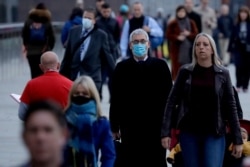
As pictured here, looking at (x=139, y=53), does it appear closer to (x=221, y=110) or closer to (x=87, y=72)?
(x=221, y=110)

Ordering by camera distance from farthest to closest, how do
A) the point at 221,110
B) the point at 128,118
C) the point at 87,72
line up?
the point at 87,72, the point at 128,118, the point at 221,110

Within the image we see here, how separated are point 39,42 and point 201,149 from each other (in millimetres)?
9302

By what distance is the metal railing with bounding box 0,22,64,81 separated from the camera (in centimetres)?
2514

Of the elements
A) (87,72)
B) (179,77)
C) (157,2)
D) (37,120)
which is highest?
(37,120)

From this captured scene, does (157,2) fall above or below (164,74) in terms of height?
below

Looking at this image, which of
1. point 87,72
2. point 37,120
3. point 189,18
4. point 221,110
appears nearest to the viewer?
point 37,120

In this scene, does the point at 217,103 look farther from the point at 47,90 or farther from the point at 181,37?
the point at 181,37

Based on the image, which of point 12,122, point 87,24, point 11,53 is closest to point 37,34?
point 12,122

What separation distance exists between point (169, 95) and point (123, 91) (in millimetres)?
652

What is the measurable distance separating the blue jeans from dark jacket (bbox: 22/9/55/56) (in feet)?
30.0

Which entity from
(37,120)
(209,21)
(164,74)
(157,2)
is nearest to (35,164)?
(37,120)

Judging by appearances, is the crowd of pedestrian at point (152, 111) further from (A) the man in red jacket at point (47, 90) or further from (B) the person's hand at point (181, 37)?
(B) the person's hand at point (181, 37)

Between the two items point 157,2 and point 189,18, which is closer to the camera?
point 189,18

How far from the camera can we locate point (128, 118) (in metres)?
10.4
